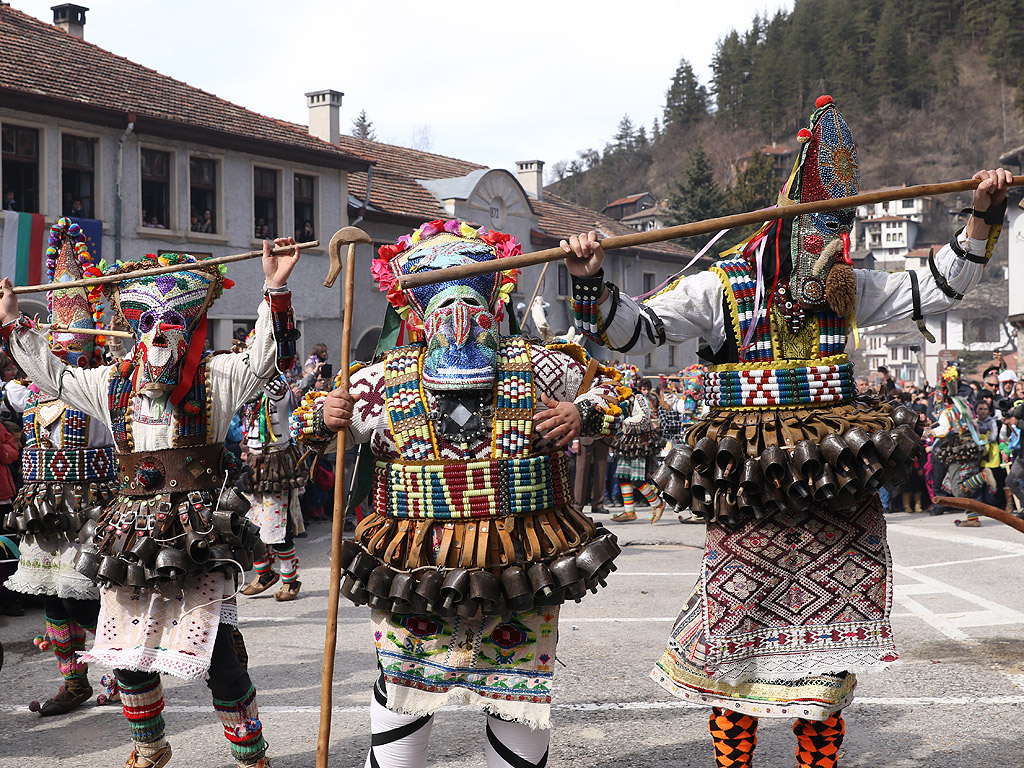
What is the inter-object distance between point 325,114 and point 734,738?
2421 cm

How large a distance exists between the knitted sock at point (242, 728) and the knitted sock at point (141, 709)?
0.28 m

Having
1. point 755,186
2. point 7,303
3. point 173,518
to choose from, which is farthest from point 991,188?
point 755,186

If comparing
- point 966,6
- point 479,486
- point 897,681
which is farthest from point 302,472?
point 966,6

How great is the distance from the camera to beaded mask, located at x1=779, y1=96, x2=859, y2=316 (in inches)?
164

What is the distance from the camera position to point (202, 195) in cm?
2186

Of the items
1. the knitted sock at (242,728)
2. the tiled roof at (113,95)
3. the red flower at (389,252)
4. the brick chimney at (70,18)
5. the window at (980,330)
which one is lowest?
the knitted sock at (242,728)

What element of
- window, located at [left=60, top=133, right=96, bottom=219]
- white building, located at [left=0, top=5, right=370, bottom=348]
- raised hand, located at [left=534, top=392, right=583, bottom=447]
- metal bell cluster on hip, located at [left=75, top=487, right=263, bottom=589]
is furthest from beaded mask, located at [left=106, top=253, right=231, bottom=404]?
window, located at [left=60, top=133, right=96, bottom=219]

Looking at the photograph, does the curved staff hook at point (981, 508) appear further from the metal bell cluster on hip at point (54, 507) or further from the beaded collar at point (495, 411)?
the metal bell cluster on hip at point (54, 507)

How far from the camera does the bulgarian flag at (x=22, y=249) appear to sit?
698 inches

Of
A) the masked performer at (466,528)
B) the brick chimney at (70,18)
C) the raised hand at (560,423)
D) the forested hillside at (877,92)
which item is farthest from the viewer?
the forested hillside at (877,92)

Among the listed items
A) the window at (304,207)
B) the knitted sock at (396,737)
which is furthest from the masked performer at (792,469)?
the window at (304,207)

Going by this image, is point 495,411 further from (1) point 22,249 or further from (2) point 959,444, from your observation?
(1) point 22,249

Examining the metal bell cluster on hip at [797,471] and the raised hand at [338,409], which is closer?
the raised hand at [338,409]

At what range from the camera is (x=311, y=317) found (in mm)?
24156
